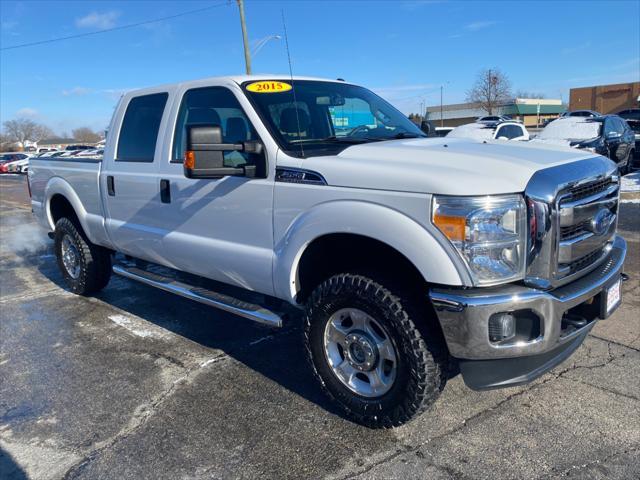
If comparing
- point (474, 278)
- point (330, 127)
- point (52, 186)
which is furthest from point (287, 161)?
point (52, 186)

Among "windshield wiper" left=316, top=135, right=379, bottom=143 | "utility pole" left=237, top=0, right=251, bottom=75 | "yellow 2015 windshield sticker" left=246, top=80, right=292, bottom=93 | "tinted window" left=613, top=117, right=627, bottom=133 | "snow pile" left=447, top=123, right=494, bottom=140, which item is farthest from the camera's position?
"utility pole" left=237, top=0, right=251, bottom=75

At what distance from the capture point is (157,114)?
4.55 m

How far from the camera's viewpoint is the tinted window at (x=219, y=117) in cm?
369

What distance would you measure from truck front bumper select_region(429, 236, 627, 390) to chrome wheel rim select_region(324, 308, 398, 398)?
1.41 feet

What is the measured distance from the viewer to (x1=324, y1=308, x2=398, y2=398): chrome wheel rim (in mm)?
3072

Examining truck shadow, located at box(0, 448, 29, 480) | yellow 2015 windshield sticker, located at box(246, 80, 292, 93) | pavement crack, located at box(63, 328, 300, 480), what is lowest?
pavement crack, located at box(63, 328, 300, 480)

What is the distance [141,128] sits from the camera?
472cm

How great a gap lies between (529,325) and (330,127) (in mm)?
1968

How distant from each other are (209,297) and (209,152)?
119 centimetres

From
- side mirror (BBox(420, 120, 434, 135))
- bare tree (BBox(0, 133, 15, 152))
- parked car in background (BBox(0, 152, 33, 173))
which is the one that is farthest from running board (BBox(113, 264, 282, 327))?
bare tree (BBox(0, 133, 15, 152))

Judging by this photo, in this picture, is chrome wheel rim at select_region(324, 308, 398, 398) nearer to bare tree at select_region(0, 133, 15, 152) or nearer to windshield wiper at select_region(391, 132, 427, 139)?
windshield wiper at select_region(391, 132, 427, 139)

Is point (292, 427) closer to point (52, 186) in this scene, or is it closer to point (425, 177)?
point (425, 177)

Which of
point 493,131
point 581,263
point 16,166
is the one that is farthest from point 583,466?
point 16,166

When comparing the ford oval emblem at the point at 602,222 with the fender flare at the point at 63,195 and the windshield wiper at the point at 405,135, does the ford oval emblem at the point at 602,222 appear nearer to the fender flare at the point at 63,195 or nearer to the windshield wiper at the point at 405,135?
the windshield wiper at the point at 405,135
